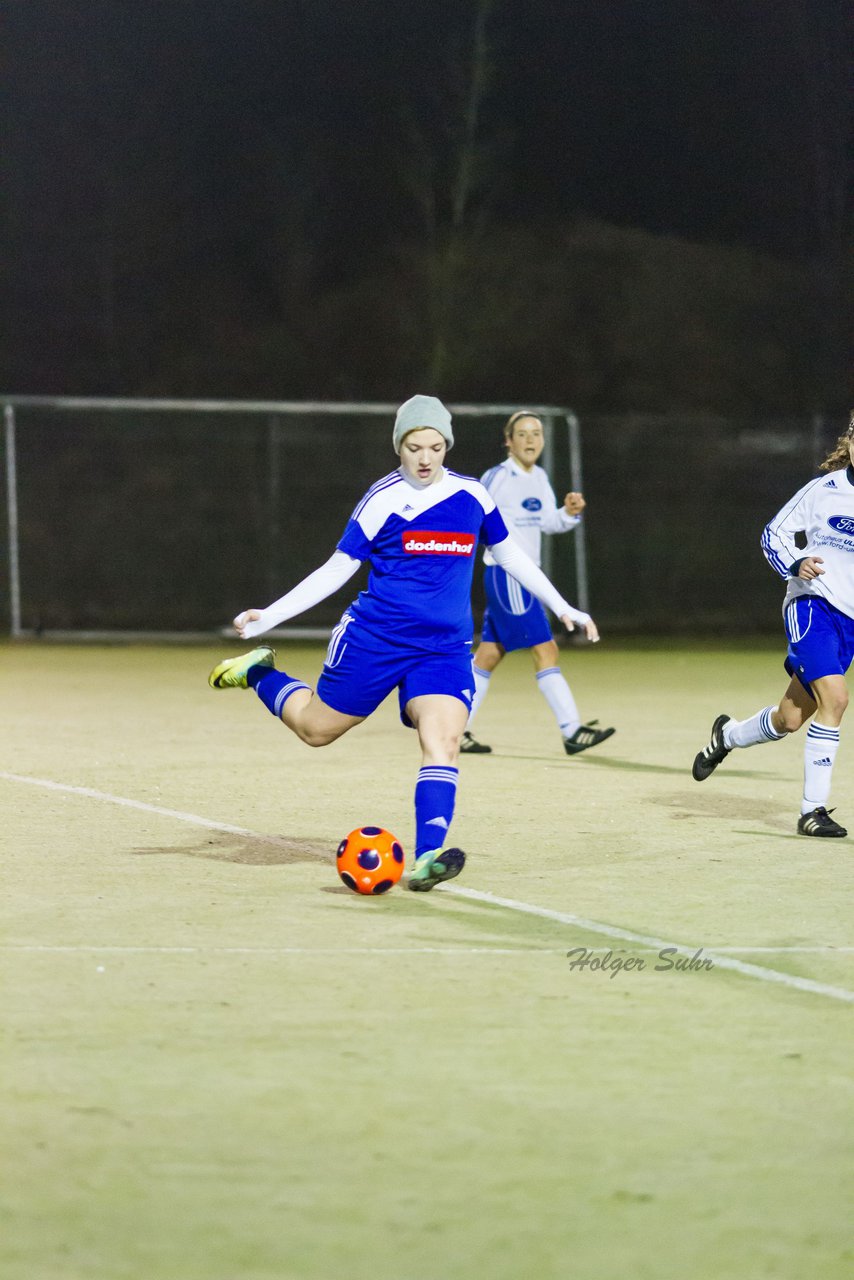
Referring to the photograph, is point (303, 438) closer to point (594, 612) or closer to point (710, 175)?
point (594, 612)

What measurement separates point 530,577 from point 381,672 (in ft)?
2.78

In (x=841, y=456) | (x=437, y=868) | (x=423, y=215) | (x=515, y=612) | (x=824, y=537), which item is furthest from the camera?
(x=423, y=215)

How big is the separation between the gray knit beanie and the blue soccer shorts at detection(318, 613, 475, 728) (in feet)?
2.56

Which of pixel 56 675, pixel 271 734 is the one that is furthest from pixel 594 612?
pixel 271 734

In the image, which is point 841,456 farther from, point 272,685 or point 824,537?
point 272,685

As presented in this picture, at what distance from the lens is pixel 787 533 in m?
8.92

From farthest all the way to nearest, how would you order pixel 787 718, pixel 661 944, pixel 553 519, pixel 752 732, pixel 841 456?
pixel 553 519 → pixel 752 732 → pixel 787 718 → pixel 841 456 → pixel 661 944

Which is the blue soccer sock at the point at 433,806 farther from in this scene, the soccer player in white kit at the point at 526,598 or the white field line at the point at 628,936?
the soccer player in white kit at the point at 526,598

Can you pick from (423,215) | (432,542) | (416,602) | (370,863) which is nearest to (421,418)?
(432,542)

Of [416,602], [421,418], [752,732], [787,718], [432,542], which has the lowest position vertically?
[752,732]

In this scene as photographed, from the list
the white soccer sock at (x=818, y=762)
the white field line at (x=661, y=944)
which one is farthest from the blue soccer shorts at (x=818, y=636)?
the white field line at (x=661, y=944)

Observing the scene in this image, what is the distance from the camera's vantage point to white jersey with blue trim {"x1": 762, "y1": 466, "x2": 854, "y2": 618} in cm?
889

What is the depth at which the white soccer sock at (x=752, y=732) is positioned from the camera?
9.71 metres
